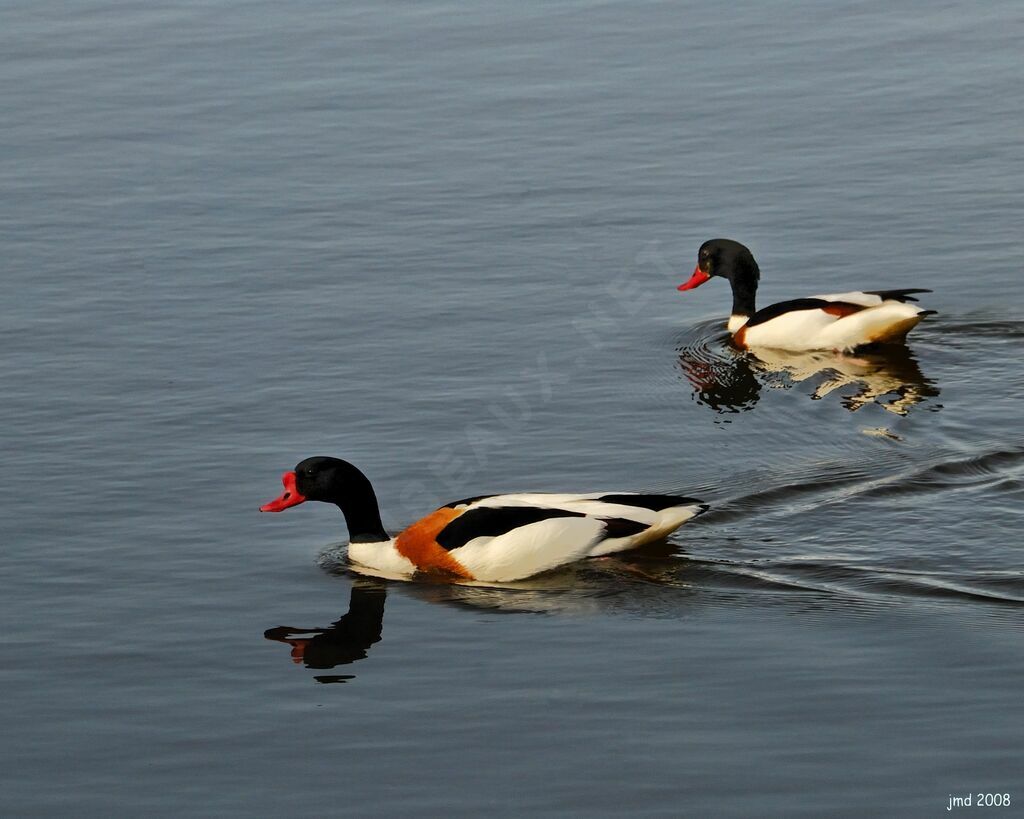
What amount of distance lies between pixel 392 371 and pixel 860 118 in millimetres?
9651

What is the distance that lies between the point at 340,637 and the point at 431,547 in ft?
3.99

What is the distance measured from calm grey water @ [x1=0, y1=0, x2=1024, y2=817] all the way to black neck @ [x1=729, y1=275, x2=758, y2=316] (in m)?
0.37

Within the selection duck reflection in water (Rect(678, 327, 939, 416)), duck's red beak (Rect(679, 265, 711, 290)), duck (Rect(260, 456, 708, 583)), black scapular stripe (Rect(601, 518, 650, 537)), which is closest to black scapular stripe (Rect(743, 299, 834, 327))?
duck reflection in water (Rect(678, 327, 939, 416))

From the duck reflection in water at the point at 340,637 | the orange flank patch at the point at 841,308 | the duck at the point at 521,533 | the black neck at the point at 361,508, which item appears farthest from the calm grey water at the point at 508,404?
the orange flank patch at the point at 841,308

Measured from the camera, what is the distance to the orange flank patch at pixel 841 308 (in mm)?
17422

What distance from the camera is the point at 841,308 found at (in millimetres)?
17453

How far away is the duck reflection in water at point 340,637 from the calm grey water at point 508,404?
36 mm

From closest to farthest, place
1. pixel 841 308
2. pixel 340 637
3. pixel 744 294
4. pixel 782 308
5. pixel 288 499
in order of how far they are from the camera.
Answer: pixel 340 637 → pixel 288 499 → pixel 841 308 → pixel 782 308 → pixel 744 294

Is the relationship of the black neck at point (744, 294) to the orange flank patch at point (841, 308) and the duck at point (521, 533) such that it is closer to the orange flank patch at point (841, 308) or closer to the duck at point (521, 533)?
the orange flank patch at point (841, 308)

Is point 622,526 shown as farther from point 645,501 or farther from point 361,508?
point 361,508

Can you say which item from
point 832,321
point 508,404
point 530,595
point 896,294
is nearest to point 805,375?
point 832,321

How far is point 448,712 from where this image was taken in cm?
1046

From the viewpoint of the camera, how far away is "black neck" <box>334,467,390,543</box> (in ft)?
43.2

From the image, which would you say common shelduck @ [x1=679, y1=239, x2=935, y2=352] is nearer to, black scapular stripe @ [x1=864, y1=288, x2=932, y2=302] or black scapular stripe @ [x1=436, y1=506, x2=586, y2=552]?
black scapular stripe @ [x1=864, y1=288, x2=932, y2=302]
